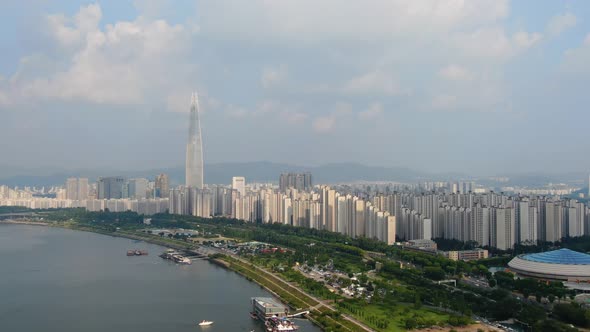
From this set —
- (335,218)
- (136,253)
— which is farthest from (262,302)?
(335,218)

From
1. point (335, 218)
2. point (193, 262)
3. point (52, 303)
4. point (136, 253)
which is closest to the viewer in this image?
point (52, 303)

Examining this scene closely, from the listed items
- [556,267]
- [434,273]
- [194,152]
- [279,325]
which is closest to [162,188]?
[194,152]

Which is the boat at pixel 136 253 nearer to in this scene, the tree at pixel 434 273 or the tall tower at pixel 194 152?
the tree at pixel 434 273

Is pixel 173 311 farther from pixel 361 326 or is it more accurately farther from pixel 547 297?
pixel 547 297

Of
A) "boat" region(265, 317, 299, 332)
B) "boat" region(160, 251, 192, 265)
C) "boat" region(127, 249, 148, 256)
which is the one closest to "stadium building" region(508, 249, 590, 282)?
"boat" region(265, 317, 299, 332)

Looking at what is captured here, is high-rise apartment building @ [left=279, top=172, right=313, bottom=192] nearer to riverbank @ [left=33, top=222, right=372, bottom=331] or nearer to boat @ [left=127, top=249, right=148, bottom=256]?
riverbank @ [left=33, top=222, right=372, bottom=331]

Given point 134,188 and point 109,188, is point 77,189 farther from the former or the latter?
point 134,188

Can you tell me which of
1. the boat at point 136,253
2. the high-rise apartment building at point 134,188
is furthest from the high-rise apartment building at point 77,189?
the boat at point 136,253

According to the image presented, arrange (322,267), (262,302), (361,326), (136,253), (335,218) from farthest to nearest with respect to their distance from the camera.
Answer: (335,218)
(136,253)
(322,267)
(262,302)
(361,326)
